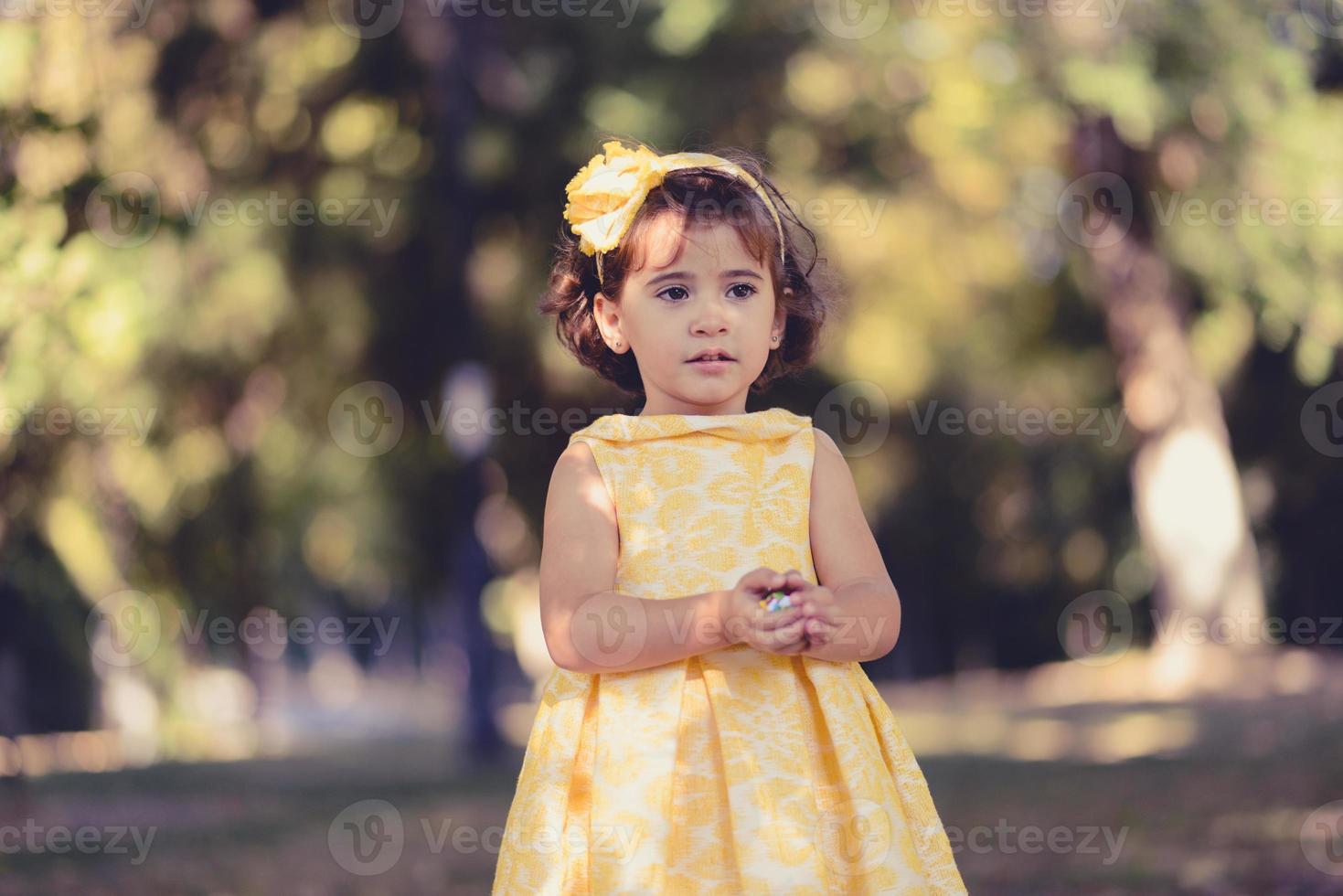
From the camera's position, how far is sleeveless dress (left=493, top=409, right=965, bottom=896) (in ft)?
8.37

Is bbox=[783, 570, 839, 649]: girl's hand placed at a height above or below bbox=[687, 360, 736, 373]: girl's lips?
below

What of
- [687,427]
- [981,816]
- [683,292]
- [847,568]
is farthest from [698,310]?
[981,816]

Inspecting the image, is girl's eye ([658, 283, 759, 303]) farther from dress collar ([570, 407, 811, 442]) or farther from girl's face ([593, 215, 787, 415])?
dress collar ([570, 407, 811, 442])

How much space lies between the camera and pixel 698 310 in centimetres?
279

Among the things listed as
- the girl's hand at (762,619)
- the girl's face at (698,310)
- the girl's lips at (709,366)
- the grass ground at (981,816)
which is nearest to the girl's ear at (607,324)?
the girl's face at (698,310)

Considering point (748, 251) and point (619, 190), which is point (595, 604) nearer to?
point (748, 251)

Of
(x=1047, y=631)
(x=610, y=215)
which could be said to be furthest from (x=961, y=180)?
(x=1047, y=631)

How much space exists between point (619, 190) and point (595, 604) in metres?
0.80

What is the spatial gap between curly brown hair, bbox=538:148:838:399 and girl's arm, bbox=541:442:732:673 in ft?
1.20

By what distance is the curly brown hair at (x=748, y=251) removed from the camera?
2871 mm

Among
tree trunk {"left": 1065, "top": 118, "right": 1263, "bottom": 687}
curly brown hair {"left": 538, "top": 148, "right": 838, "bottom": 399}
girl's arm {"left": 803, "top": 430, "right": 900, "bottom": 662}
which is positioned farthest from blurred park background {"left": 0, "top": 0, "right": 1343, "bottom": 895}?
girl's arm {"left": 803, "top": 430, "right": 900, "bottom": 662}

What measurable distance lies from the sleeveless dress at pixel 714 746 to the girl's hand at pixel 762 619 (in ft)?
0.67

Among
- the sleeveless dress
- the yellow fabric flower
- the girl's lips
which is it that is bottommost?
the sleeveless dress

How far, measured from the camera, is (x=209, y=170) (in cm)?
1120
